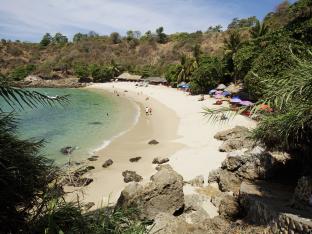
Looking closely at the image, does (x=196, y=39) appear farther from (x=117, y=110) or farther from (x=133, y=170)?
(x=133, y=170)

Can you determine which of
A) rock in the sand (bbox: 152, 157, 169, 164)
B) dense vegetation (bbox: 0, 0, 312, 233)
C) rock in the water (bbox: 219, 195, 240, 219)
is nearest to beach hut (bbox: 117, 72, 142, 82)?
dense vegetation (bbox: 0, 0, 312, 233)

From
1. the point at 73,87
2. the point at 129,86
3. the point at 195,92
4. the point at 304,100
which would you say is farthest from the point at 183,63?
the point at 304,100

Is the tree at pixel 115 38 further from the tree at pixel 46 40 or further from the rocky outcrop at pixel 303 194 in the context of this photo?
the rocky outcrop at pixel 303 194

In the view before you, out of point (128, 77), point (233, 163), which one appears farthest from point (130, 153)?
point (128, 77)

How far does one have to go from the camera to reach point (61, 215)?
431 centimetres

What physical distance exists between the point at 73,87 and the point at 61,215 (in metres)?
83.4

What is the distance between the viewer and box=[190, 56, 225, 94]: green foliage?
47844 mm

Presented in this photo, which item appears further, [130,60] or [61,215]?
[130,60]

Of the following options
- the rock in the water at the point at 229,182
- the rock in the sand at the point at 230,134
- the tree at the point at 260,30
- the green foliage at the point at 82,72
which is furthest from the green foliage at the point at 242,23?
the rock in the water at the point at 229,182

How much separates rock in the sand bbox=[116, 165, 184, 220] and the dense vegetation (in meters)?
3.55

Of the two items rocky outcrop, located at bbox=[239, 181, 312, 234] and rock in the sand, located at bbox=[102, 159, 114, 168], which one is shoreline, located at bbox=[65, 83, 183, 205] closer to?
rock in the sand, located at bbox=[102, 159, 114, 168]

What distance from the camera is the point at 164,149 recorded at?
22.6m

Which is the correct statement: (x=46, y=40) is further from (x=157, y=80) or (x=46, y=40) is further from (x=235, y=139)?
(x=235, y=139)

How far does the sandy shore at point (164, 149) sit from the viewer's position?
54.9ft
